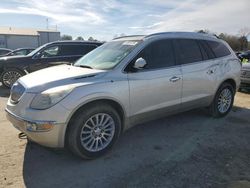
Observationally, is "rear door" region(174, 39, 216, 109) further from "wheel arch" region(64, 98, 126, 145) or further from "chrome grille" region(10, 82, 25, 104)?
"chrome grille" region(10, 82, 25, 104)

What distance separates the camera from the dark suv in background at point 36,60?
10195 mm

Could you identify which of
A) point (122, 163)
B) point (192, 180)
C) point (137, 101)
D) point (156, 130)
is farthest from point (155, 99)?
point (192, 180)

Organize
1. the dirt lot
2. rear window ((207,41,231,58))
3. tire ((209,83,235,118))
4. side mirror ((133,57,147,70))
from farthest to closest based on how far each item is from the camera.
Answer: tire ((209,83,235,118)), rear window ((207,41,231,58)), side mirror ((133,57,147,70)), the dirt lot

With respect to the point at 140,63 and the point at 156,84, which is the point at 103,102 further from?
the point at 156,84

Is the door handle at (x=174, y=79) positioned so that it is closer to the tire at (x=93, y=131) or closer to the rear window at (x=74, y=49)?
the tire at (x=93, y=131)

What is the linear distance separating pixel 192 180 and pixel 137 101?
59.6 inches

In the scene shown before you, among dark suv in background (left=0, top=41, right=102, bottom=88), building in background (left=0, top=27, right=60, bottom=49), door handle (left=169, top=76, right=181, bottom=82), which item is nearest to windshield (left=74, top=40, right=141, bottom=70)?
door handle (left=169, top=76, right=181, bottom=82)

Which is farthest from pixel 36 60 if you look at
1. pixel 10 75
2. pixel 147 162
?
pixel 147 162

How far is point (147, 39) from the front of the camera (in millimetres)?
4930

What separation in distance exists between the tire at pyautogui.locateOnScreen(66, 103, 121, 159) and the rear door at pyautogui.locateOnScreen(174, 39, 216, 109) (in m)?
1.69

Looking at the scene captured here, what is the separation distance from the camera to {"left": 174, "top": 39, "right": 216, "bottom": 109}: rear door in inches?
210

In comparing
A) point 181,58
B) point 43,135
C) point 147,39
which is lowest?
point 43,135

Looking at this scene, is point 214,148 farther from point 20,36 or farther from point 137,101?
point 20,36

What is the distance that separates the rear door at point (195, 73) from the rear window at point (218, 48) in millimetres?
333
